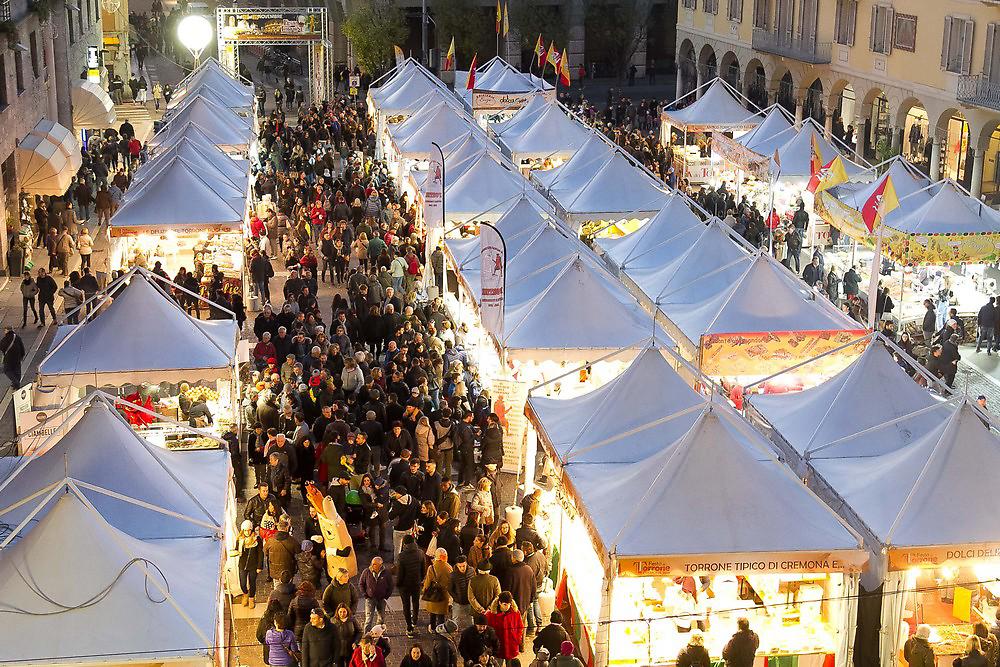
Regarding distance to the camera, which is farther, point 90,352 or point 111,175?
point 111,175

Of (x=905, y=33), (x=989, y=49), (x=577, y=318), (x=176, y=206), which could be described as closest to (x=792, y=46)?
(x=905, y=33)

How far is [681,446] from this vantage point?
11.3 meters

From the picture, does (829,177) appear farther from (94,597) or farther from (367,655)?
(94,597)

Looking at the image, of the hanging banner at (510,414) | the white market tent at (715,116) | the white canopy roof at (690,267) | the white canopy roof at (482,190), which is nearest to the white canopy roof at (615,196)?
the white canopy roof at (482,190)

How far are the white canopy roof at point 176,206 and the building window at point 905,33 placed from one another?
19.6 metres

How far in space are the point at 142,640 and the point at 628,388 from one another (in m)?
5.41

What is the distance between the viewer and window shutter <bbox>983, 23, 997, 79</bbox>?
30906mm

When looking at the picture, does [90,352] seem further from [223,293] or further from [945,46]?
[945,46]

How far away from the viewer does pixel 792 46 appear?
41344 millimetres

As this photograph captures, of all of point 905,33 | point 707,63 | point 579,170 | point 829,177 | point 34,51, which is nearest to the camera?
point 829,177

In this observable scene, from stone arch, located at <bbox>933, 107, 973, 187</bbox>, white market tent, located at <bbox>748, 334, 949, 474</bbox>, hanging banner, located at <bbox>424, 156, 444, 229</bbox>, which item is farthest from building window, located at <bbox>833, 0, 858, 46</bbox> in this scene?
white market tent, located at <bbox>748, 334, 949, 474</bbox>

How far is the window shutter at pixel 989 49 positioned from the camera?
101 feet

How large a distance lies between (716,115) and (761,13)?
37.7 ft

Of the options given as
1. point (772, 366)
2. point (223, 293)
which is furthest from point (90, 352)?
point (772, 366)
